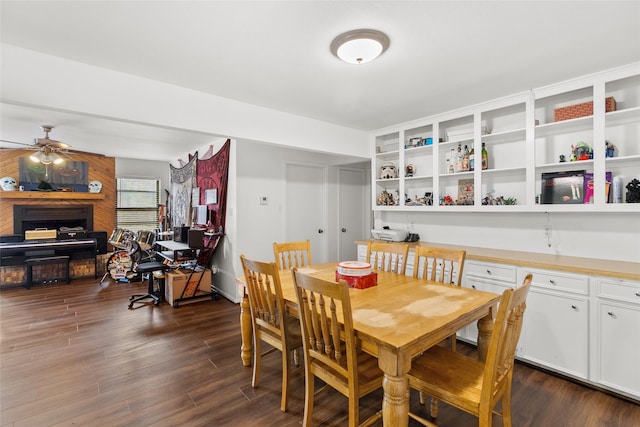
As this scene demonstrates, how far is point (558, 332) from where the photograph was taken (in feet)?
7.70

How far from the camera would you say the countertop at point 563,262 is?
2.12 meters

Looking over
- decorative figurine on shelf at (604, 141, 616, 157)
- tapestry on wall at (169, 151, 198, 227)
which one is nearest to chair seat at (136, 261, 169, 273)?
tapestry on wall at (169, 151, 198, 227)

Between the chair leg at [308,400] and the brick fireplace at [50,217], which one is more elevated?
the brick fireplace at [50,217]

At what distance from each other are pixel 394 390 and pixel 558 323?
182 centimetres

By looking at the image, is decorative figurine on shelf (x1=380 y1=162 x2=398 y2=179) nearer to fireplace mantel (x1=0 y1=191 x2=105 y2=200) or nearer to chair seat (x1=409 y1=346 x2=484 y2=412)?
chair seat (x1=409 y1=346 x2=484 y2=412)

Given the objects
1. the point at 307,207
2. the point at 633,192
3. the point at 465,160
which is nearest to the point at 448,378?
the point at 633,192

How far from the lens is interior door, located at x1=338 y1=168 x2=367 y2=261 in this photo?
5.38 metres

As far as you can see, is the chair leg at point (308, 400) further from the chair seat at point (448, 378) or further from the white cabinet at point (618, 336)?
the white cabinet at point (618, 336)

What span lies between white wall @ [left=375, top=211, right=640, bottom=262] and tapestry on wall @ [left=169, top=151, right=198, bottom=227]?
4019mm

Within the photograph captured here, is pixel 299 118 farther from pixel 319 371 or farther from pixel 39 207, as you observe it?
pixel 39 207

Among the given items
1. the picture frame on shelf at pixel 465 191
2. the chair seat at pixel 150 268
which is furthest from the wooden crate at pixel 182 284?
the picture frame on shelf at pixel 465 191

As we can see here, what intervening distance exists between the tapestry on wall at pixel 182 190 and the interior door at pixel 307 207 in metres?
1.97

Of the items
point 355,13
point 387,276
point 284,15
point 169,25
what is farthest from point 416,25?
point 387,276

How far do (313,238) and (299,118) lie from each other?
2135 mm
